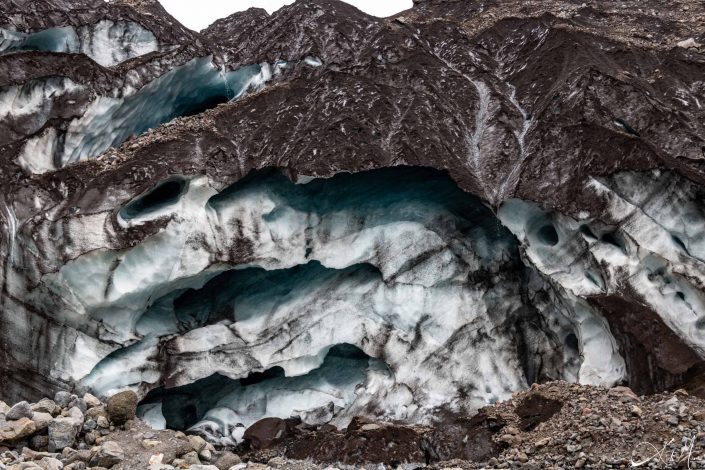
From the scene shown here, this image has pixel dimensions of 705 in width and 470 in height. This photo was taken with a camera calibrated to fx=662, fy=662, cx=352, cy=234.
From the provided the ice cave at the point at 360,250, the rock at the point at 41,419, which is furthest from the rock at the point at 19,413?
the ice cave at the point at 360,250

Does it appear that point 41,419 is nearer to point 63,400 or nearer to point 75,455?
point 75,455

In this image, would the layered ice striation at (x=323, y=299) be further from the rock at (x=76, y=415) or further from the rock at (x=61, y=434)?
the rock at (x=61, y=434)

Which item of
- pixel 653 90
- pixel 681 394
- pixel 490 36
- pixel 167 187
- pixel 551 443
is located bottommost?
pixel 551 443

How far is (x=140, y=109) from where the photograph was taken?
20.9 metres

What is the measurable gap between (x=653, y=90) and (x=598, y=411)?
10550 millimetres

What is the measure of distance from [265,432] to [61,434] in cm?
543

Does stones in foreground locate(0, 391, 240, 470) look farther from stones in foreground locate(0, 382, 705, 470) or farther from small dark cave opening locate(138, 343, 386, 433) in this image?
small dark cave opening locate(138, 343, 386, 433)

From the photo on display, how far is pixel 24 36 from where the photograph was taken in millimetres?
21188

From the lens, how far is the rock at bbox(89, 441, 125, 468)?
1116 cm

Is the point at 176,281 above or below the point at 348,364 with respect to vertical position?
above

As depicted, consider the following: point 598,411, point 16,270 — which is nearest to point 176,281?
point 16,270

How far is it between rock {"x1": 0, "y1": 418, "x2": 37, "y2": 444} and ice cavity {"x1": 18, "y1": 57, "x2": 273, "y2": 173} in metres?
7.67

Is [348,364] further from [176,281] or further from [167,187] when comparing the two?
[167,187]

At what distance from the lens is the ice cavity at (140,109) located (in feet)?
59.1
